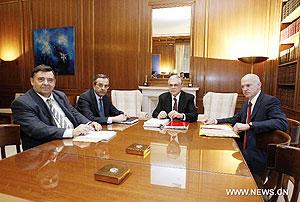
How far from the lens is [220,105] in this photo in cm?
364

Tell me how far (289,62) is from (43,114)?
125 inches

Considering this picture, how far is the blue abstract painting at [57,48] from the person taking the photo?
496 cm

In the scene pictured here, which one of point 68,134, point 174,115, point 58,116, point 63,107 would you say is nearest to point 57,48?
point 63,107

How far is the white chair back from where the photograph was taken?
3578 mm

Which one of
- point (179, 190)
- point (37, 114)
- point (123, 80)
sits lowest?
point (179, 190)

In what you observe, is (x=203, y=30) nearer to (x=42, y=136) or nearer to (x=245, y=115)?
(x=245, y=115)

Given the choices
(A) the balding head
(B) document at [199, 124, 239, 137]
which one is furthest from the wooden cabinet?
(B) document at [199, 124, 239, 137]

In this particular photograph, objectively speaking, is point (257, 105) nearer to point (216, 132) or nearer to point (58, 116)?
point (216, 132)

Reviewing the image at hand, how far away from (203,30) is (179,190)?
374 centimetres

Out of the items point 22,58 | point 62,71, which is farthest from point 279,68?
point 22,58

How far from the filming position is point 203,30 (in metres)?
4.10

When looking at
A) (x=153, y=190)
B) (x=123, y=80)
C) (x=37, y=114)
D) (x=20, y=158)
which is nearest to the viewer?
(x=153, y=190)

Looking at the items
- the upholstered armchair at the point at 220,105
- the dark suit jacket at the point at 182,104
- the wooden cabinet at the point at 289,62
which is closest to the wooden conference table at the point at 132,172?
the dark suit jacket at the point at 182,104

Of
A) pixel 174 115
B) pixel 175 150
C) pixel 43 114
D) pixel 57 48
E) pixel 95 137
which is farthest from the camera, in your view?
pixel 57 48
